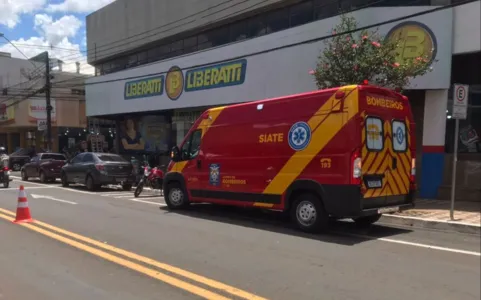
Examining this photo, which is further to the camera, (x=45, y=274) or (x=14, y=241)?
(x=14, y=241)

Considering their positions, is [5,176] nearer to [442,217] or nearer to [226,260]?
[226,260]

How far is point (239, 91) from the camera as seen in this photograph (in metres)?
17.6

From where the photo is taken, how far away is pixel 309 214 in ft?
27.2

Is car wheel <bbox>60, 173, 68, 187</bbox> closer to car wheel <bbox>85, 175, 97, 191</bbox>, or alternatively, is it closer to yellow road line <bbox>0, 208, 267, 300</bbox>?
car wheel <bbox>85, 175, 97, 191</bbox>

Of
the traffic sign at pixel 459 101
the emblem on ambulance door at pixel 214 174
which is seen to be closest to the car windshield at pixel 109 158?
the emblem on ambulance door at pixel 214 174

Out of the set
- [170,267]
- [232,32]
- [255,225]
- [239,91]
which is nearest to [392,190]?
[255,225]

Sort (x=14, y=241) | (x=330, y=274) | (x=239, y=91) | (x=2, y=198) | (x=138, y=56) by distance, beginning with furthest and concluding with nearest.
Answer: (x=138, y=56) → (x=239, y=91) → (x=2, y=198) → (x=14, y=241) → (x=330, y=274)

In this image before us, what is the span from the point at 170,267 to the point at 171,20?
18984mm

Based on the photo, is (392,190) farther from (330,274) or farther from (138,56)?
(138,56)

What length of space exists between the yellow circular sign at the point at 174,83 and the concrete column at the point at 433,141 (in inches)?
444

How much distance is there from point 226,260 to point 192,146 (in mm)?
5200

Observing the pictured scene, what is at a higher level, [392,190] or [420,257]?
[392,190]

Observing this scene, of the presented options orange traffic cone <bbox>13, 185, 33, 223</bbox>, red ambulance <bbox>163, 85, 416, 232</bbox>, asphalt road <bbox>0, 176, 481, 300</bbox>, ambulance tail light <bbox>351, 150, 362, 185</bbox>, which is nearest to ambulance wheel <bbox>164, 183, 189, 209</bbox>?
red ambulance <bbox>163, 85, 416, 232</bbox>

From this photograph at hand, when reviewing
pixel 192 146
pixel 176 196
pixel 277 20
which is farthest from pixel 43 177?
pixel 277 20
